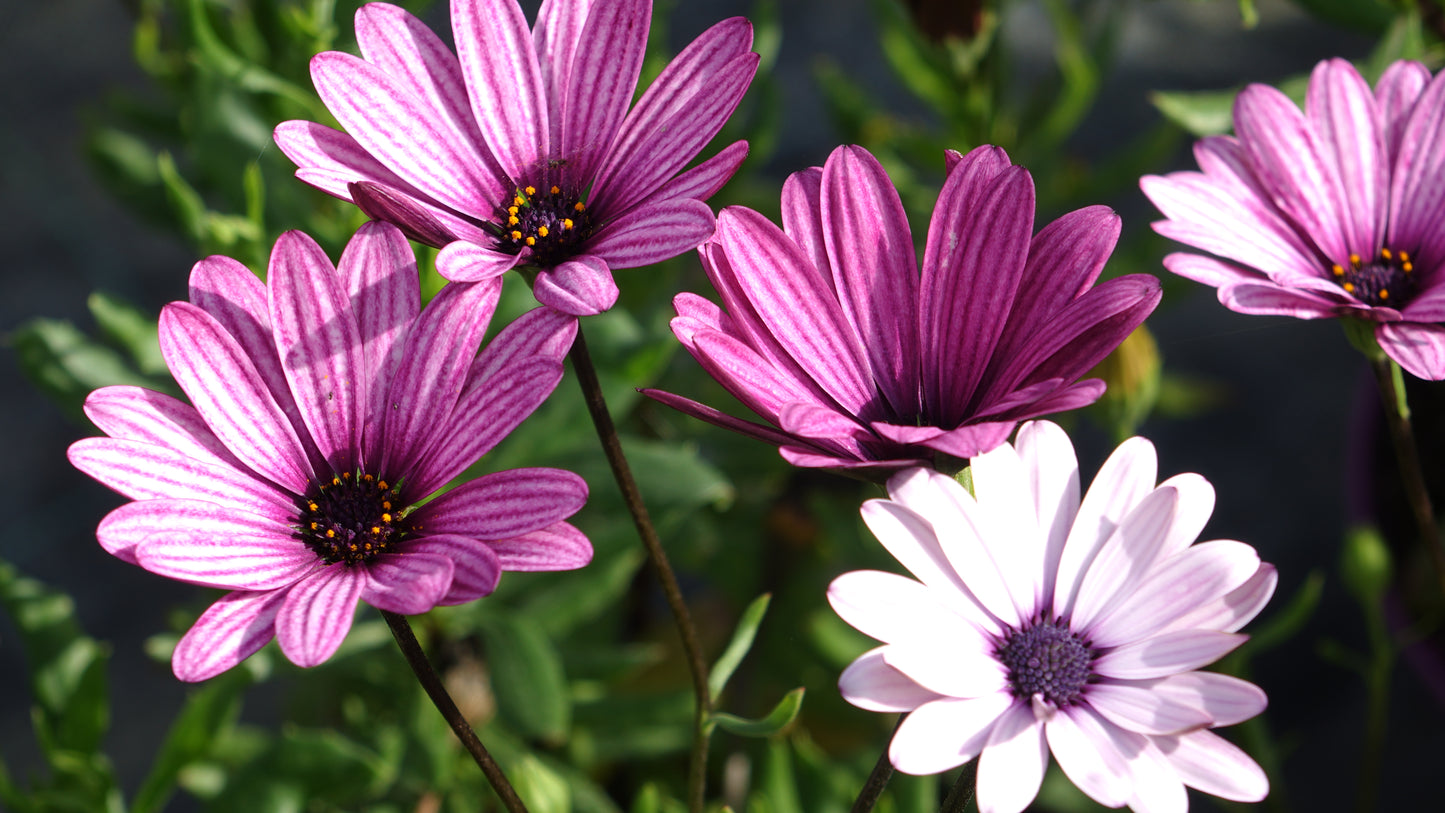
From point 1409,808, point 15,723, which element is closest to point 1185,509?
point 1409,808

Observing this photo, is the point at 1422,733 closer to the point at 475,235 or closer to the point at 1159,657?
the point at 1159,657

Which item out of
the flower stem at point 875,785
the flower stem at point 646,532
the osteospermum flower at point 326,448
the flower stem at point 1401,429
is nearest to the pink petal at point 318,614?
the osteospermum flower at point 326,448

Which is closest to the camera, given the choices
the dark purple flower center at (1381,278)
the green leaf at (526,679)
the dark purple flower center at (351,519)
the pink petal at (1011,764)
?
the pink petal at (1011,764)

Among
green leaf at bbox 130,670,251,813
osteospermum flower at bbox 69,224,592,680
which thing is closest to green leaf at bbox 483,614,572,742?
green leaf at bbox 130,670,251,813

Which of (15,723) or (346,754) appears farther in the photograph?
(15,723)

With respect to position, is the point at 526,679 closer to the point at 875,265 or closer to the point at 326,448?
the point at 326,448

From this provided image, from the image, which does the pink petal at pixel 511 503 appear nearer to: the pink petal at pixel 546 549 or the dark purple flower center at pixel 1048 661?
the pink petal at pixel 546 549

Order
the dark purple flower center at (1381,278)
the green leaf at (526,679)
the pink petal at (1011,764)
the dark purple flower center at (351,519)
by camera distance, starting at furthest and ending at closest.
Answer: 1. the green leaf at (526,679)
2. the dark purple flower center at (1381,278)
3. the dark purple flower center at (351,519)
4. the pink petal at (1011,764)

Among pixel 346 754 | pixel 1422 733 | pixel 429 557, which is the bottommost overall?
pixel 346 754

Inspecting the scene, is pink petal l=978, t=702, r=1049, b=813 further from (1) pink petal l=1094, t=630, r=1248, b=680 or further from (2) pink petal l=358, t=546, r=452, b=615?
(2) pink petal l=358, t=546, r=452, b=615
